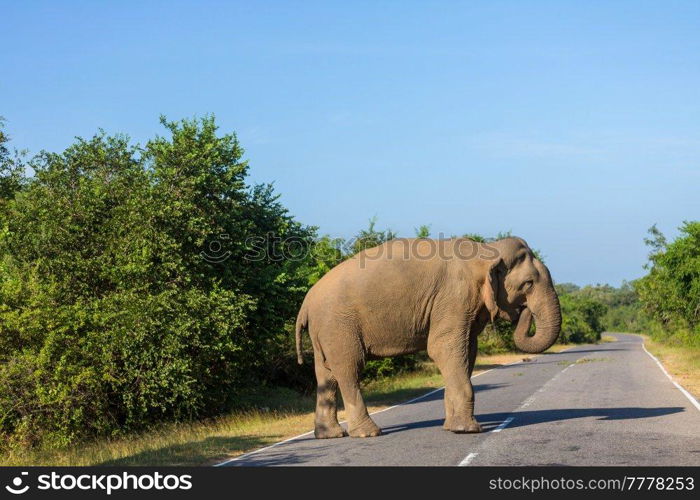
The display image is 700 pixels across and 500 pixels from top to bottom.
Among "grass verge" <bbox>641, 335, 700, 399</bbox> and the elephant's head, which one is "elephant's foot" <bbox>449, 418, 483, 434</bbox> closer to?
the elephant's head

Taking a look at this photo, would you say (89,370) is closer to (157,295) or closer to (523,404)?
(157,295)

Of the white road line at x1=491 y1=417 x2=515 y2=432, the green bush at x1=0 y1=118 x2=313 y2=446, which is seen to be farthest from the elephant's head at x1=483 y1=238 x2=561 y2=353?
the green bush at x1=0 y1=118 x2=313 y2=446

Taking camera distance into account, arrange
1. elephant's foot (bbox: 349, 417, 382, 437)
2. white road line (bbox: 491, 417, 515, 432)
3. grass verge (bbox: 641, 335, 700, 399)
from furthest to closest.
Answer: grass verge (bbox: 641, 335, 700, 399)
white road line (bbox: 491, 417, 515, 432)
elephant's foot (bbox: 349, 417, 382, 437)

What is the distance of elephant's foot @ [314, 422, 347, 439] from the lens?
14656mm

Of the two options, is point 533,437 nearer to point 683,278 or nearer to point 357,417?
point 357,417

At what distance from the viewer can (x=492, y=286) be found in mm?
14438

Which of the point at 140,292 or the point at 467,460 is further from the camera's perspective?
the point at 140,292

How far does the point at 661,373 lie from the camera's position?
1272 inches

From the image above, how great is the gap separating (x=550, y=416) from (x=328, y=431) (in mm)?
4693

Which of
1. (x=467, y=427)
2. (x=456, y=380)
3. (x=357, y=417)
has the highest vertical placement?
(x=456, y=380)

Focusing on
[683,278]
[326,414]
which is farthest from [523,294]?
[683,278]

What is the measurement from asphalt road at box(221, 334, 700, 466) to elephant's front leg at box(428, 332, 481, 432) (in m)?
0.25

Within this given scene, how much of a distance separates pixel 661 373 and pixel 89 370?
2227 centimetres
